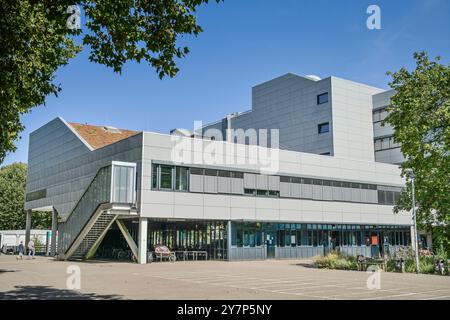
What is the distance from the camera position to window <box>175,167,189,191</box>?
3628 centimetres

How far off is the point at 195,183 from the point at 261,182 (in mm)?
6378

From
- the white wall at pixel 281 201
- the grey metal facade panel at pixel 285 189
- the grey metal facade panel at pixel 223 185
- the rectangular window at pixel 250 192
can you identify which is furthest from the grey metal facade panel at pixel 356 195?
the grey metal facade panel at pixel 223 185

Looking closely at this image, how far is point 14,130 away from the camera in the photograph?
74.4 ft

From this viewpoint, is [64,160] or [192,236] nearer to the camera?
[192,236]

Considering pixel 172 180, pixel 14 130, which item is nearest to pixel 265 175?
pixel 172 180

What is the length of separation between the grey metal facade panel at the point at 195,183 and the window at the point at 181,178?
317 mm

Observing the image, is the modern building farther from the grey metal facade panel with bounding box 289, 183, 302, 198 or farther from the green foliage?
the green foliage

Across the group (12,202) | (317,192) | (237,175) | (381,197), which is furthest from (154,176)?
(12,202)

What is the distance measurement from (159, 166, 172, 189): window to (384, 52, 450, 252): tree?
15.4 meters

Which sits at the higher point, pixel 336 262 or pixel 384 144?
A: pixel 384 144

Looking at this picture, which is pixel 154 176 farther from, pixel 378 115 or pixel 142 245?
pixel 378 115

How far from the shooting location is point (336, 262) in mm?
28859

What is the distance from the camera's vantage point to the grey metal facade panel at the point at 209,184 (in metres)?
37.5
